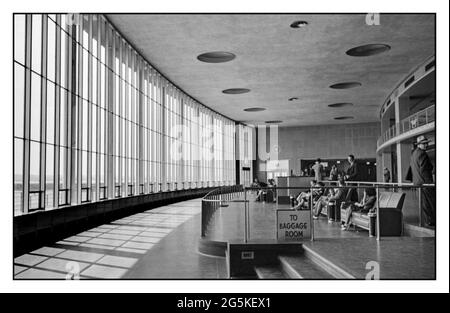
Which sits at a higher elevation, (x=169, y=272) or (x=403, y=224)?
(x=403, y=224)

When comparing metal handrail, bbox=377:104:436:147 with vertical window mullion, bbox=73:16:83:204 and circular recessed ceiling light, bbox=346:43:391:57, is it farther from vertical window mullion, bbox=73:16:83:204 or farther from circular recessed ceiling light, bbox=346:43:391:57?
vertical window mullion, bbox=73:16:83:204

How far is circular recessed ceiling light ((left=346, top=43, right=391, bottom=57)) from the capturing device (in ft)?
48.3

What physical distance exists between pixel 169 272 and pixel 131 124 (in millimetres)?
10756

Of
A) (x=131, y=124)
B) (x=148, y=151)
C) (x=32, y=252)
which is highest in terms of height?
(x=131, y=124)

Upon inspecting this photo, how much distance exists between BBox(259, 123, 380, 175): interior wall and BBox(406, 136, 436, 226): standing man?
87.3ft

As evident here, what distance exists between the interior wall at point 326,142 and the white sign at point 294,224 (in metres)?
27.8

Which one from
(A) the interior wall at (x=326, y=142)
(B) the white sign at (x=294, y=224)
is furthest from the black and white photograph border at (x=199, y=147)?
(A) the interior wall at (x=326, y=142)

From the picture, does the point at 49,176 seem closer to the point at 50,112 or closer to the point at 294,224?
the point at 50,112

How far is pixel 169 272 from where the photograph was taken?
5.95 m

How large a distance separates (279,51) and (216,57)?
9.05 ft

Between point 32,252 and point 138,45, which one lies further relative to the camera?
point 138,45

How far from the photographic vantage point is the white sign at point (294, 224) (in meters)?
6.45

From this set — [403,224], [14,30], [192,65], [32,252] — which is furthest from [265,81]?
[14,30]
